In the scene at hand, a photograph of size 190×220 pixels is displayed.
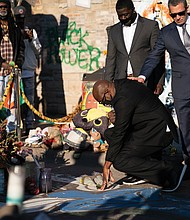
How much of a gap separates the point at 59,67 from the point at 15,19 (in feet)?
6.34

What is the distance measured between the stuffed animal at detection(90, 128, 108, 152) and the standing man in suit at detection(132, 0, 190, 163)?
1.70 metres

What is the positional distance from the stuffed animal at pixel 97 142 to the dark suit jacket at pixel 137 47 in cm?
122

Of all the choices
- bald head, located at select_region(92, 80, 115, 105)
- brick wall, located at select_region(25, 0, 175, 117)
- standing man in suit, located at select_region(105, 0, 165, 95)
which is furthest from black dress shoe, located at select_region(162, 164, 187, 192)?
brick wall, located at select_region(25, 0, 175, 117)

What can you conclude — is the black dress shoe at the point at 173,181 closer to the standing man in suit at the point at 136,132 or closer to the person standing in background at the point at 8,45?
the standing man in suit at the point at 136,132

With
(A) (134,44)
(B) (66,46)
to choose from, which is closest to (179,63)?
(A) (134,44)

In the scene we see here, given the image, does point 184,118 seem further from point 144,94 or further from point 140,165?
point 140,165

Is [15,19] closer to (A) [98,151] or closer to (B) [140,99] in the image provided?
(A) [98,151]

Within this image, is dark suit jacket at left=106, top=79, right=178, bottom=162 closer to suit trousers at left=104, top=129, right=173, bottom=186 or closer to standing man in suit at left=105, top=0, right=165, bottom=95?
suit trousers at left=104, top=129, right=173, bottom=186

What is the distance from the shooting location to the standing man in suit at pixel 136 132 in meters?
5.57

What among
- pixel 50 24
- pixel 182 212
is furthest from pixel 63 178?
pixel 50 24

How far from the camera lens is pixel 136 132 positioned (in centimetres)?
A: 586

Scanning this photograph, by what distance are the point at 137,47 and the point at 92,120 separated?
1.69 metres

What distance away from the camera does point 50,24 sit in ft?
35.8

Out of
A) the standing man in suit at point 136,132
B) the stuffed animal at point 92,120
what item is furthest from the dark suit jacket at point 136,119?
the stuffed animal at point 92,120
